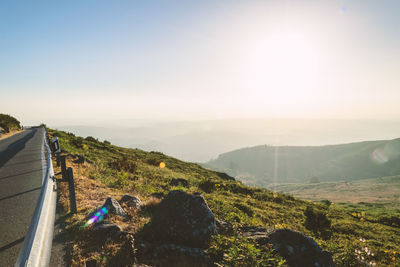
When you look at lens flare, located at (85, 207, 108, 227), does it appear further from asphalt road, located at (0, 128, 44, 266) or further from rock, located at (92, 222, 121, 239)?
asphalt road, located at (0, 128, 44, 266)

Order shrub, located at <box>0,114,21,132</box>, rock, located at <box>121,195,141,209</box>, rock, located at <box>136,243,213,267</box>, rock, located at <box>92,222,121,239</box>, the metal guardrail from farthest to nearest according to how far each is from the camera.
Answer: shrub, located at <box>0,114,21,132</box>, rock, located at <box>121,195,141,209</box>, rock, located at <box>92,222,121,239</box>, rock, located at <box>136,243,213,267</box>, the metal guardrail

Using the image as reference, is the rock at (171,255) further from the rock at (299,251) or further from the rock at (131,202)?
the rock at (131,202)

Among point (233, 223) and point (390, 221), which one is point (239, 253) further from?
point (390, 221)

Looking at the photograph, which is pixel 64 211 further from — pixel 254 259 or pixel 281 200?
pixel 281 200

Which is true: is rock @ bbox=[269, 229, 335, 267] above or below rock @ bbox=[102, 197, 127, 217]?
below

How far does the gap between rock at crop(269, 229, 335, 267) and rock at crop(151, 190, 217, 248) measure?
72.3 inches

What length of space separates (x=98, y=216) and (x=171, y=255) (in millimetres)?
2630

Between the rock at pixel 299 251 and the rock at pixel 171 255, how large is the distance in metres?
2.07

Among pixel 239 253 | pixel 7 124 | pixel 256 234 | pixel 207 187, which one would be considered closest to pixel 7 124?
pixel 7 124

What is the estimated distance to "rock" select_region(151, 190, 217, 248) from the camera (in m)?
5.58

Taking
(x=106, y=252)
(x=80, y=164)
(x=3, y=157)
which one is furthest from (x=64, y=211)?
(x=3, y=157)

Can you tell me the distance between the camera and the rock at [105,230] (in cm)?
523

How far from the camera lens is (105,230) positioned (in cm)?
534

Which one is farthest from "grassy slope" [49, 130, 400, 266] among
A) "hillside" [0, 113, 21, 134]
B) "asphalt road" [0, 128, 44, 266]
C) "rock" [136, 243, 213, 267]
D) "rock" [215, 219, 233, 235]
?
"hillside" [0, 113, 21, 134]
